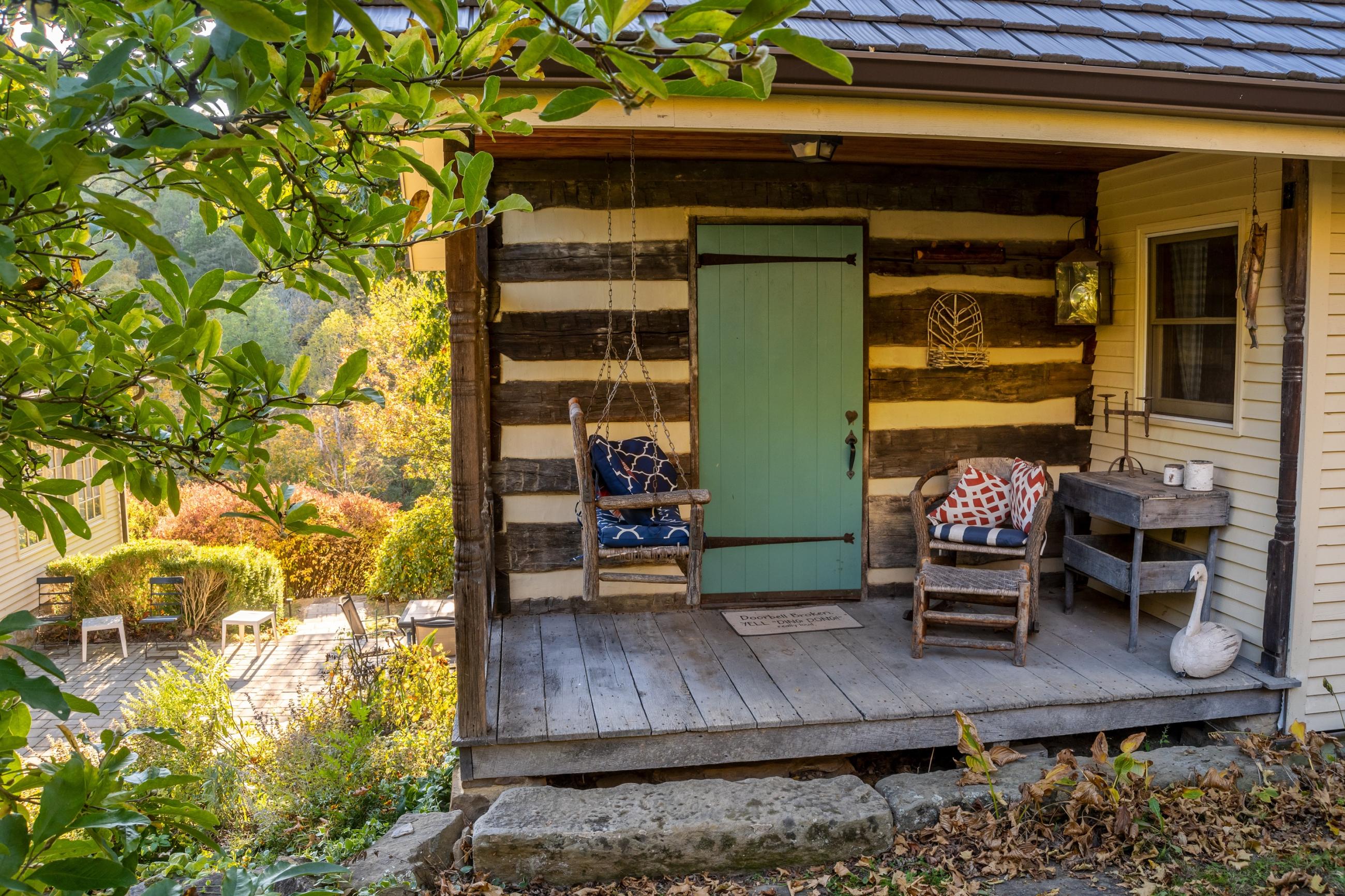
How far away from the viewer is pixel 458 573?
3.66m

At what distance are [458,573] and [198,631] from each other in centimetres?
848

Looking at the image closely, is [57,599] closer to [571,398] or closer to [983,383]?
[571,398]

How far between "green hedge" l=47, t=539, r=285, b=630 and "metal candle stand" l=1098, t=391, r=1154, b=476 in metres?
9.17

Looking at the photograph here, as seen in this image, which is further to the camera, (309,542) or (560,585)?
(309,542)

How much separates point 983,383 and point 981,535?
1098mm

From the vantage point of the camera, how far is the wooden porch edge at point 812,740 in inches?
149

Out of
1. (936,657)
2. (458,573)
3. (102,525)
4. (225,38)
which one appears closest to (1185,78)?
(936,657)

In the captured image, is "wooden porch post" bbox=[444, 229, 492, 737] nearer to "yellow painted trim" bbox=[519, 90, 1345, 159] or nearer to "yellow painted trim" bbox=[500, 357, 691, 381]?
"yellow painted trim" bbox=[519, 90, 1345, 159]

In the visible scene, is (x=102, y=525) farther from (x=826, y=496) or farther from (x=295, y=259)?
(x=295, y=259)

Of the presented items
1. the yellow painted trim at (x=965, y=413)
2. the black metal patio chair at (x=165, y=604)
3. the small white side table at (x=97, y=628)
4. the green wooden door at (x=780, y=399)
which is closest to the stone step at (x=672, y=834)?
the green wooden door at (x=780, y=399)

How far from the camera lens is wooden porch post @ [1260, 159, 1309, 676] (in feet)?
13.4

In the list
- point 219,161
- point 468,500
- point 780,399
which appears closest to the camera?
point 219,161

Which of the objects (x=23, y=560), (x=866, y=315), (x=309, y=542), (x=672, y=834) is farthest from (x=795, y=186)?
(x=23, y=560)

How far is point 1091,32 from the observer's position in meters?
3.69
